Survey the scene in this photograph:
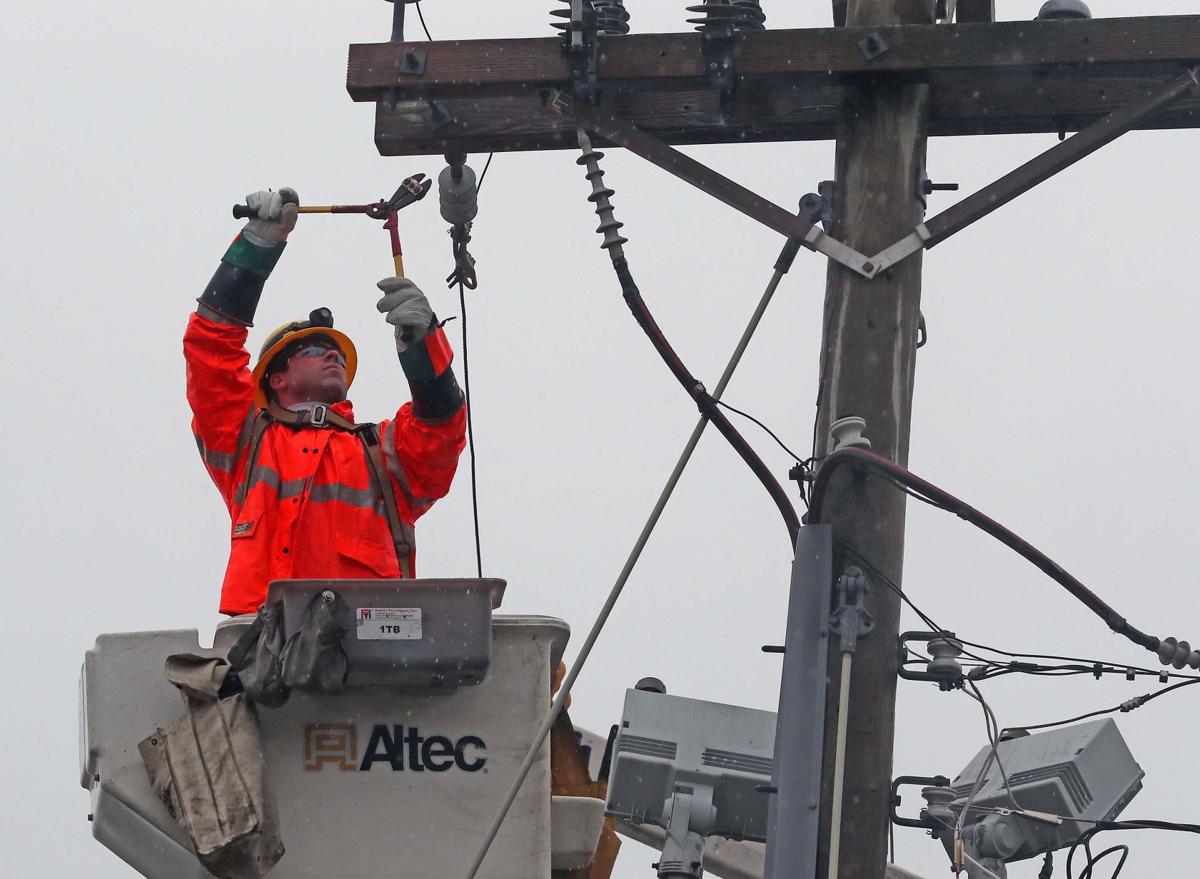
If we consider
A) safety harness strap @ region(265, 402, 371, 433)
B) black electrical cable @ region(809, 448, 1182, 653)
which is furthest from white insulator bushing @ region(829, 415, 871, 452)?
safety harness strap @ region(265, 402, 371, 433)

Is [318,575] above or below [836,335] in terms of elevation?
below

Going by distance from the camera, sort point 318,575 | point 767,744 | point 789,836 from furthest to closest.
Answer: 1. point 318,575
2. point 767,744
3. point 789,836

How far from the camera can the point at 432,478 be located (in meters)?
7.51

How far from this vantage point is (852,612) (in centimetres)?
598

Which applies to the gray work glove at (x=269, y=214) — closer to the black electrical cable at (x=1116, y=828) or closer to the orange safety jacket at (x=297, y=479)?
the orange safety jacket at (x=297, y=479)

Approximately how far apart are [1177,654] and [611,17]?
265 centimetres

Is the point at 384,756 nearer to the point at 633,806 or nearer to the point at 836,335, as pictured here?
the point at 633,806

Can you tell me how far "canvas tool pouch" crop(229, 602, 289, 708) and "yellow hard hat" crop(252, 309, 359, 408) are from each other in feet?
6.10

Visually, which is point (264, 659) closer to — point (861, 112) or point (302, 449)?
point (302, 449)

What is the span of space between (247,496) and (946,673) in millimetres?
2549

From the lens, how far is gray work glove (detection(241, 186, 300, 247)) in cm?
740

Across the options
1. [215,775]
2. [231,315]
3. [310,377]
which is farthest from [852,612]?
[310,377]

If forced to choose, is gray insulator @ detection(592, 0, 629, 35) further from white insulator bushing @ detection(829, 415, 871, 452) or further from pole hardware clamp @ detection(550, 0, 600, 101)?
white insulator bushing @ detection(829, 415, 871, 452)

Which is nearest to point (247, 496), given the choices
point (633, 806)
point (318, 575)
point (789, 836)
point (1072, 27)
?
point (318, 575)
